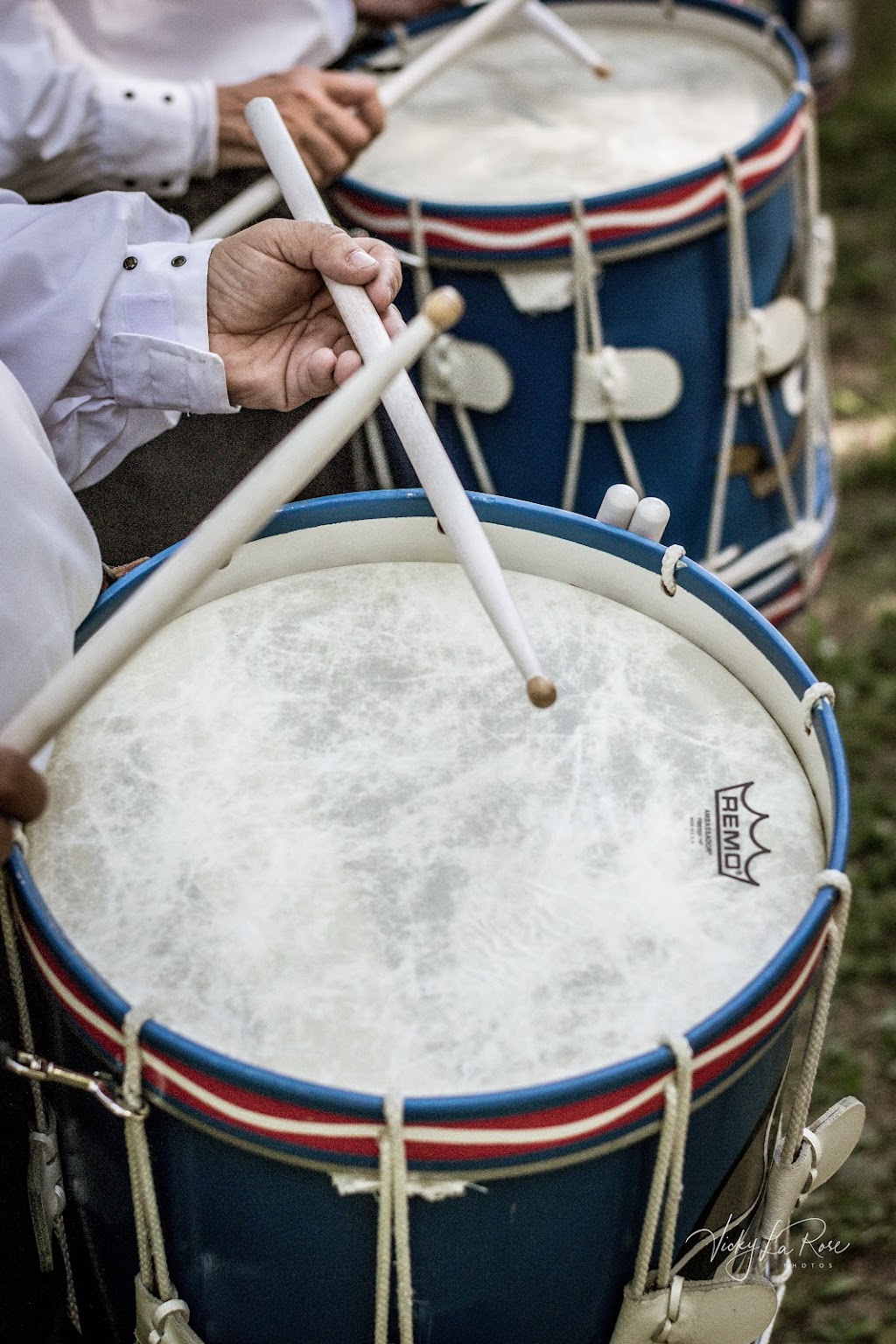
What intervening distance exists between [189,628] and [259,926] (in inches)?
12.3

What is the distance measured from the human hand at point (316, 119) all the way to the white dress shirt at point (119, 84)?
0.03 meters

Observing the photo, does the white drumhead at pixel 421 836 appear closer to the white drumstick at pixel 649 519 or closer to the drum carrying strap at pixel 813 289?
the white drumstick at pixel 649 519

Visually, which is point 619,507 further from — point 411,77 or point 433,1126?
point 411,77

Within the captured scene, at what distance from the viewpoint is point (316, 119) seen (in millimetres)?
1711

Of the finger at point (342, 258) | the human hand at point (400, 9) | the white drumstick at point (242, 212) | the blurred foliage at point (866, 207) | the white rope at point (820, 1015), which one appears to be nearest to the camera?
the white rope at point (820, 1015)

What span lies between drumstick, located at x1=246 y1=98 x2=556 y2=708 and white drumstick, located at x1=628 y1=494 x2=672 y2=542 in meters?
0.12

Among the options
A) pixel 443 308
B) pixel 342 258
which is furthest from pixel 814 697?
pixel 342 258

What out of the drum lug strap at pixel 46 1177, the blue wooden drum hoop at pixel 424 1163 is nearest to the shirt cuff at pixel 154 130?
the blue wooden drum hoop at pixel 424 1163

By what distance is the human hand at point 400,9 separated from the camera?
2.16 m

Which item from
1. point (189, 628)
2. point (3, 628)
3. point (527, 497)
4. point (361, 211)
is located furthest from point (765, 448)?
point (3, 628)

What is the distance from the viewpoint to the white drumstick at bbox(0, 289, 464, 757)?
83 cm

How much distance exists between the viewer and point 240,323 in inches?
50.4

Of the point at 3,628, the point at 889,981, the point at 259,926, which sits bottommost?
the point at 889,981

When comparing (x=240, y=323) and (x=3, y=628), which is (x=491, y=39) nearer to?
(x=240, y=323)
